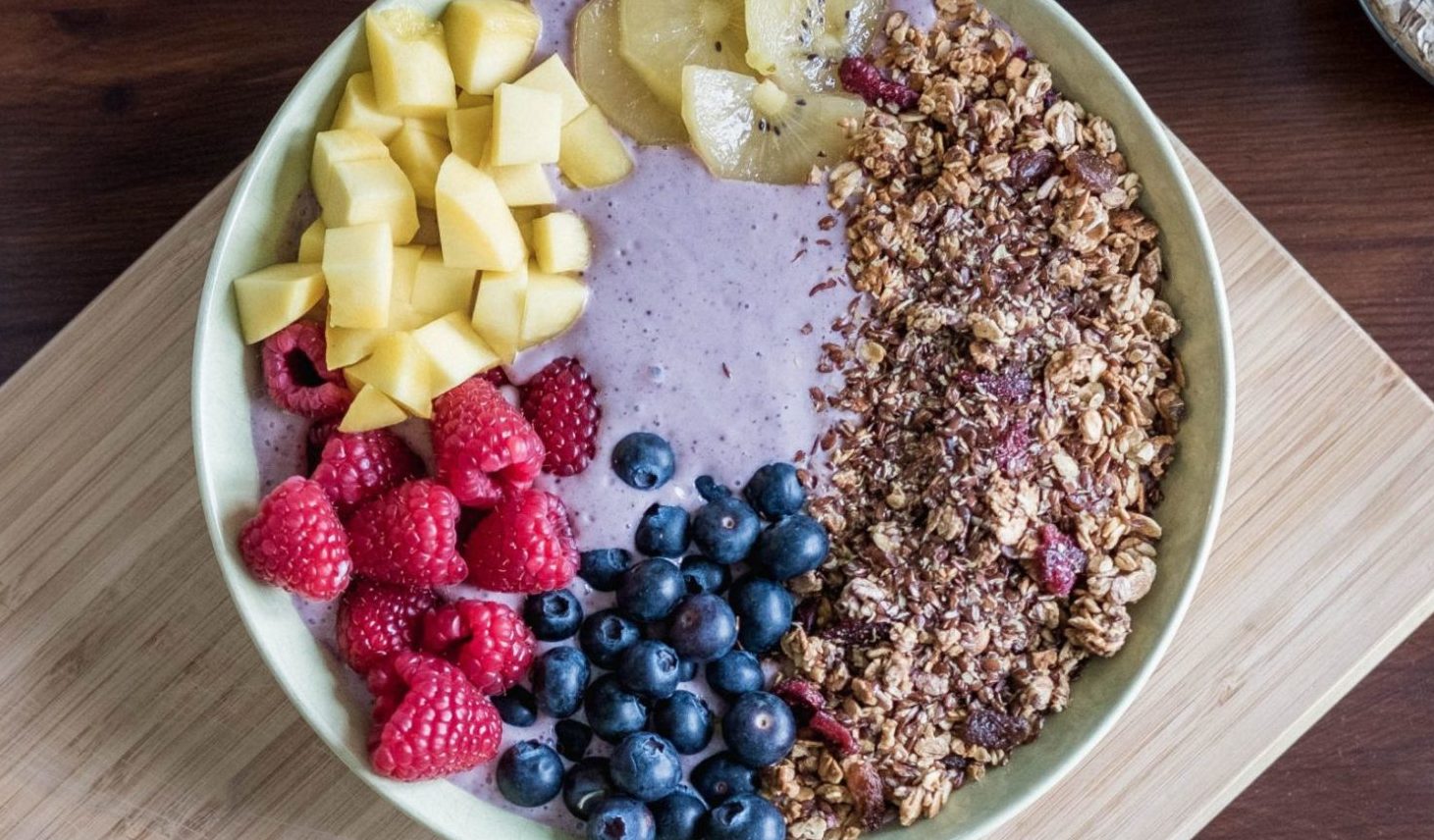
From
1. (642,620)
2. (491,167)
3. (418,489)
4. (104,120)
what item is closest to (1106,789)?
(642,620)

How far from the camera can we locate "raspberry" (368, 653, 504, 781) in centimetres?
140

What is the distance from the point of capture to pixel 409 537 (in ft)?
4.66

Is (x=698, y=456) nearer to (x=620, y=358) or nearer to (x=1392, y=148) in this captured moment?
(x=620, y=358)

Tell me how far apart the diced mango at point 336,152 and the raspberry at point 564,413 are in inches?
12.3

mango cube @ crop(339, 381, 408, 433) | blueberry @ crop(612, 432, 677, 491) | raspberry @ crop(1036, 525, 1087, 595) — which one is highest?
mango cube @ crop(339, 381, 408, 433)

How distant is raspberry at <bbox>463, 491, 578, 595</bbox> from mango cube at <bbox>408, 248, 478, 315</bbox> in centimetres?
24

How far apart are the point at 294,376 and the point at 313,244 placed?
0.51 feet

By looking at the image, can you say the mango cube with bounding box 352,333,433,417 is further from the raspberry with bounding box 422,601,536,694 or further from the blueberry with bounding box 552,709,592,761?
the blueberry with bounding box 552,709,592,761

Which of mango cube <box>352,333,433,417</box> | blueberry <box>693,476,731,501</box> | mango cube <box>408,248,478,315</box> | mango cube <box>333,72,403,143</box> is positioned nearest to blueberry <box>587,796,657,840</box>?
blueberry <box>693,476,731,501</box>

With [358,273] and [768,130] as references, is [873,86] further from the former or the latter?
[358,273]

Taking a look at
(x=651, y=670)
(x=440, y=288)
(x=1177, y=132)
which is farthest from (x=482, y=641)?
(x=1177, y=132)

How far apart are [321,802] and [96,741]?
30 cm

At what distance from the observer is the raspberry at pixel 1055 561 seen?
1.51m

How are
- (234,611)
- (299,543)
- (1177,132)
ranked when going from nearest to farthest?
1. (299,543)
2. (234,611)
3. (1177,132)
